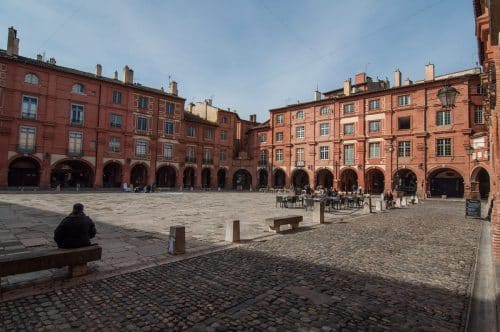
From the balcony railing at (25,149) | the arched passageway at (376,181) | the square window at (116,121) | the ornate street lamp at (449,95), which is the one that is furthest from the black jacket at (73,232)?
the arched passageway at (376,181)

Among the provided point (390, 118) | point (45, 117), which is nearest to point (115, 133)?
point (45, 117)

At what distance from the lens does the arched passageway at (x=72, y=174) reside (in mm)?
32750

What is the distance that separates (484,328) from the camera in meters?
3.53

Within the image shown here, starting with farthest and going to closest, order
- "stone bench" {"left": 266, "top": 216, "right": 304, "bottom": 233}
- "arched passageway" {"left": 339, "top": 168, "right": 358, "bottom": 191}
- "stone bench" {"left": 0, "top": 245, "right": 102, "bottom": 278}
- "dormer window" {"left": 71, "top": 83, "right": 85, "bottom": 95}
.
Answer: "arched passageway" {"left": 339, "top": 168, "right": 358, "bottom": 191}
"dormer window" {"left": 71, "top": 83, "right": 85, "bottom": 95}
"stone bench" {"left": 266, "top": 216, "right": 304, "bottom": 233}
"stone bench" {"left": 0, "top": 245, "right": 102, "bottom": 278}

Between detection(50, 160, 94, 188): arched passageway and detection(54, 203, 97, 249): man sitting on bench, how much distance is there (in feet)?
104

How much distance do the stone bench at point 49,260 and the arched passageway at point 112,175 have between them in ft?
110

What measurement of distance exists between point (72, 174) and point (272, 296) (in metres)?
37.3

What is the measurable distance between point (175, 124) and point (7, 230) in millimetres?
33780

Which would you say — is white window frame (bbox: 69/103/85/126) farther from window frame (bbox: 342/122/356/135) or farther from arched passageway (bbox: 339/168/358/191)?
arched passageway (bbox: 339/168/358/191)

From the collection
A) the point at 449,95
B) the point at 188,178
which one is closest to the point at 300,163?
the point at 188,178

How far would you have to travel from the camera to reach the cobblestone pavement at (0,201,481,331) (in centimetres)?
353

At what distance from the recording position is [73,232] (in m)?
4.91

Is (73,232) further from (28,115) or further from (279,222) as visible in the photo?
(28,115)

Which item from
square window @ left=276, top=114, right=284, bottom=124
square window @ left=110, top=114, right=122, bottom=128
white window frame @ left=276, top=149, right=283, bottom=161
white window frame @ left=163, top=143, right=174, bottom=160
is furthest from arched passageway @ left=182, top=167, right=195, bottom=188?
square window @ left=276, top=114, right=284, bottom=124
